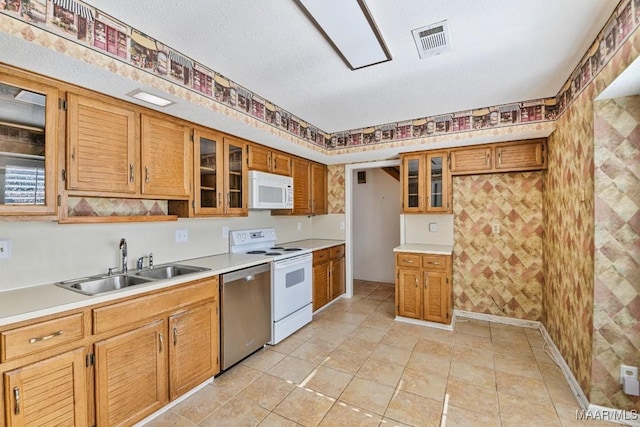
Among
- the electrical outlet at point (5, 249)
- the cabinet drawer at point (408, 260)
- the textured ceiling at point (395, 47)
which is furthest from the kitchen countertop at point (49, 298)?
the cabinet drawer at point (408, 260)

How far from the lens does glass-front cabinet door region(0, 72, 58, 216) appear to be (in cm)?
152

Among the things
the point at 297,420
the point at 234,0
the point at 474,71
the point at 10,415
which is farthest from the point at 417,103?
the point at 10,415

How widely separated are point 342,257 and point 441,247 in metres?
1.45

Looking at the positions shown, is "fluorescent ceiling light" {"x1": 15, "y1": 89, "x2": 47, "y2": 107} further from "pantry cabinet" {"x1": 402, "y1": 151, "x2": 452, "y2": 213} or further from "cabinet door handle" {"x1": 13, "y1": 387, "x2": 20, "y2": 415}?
"pantry cabinet" {"x1": 402, "y1": 151, "x2": 452, "y2": 213}

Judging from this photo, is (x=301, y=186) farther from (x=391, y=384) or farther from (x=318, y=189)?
(x=391, y=384)

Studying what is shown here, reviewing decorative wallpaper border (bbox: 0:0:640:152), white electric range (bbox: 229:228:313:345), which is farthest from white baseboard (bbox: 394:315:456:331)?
decorative wallpaper border (bbox: 0:0:640:152)

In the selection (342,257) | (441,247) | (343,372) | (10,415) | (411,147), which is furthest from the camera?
(342,257)

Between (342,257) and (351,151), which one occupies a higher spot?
(351,151)

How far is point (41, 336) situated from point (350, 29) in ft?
7.50

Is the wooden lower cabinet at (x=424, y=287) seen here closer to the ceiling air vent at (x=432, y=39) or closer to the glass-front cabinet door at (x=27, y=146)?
the ceiling air vent at (x=432, y=39)

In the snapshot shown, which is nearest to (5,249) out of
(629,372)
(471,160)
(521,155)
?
(629,372)

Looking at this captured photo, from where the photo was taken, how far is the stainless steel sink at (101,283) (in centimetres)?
192

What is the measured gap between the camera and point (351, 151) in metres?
3.83

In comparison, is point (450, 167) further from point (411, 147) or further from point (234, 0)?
point (234, 0)
